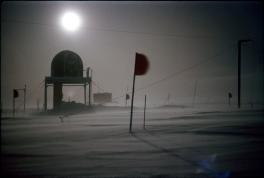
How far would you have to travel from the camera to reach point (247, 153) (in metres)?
8.30

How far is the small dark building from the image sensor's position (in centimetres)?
3931

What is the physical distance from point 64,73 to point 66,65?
126 cm

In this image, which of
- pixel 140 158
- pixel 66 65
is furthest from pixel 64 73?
pixel 140 158

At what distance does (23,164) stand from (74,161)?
51.4 inches

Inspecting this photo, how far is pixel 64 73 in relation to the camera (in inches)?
1601

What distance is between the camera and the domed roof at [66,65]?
40.9 metres

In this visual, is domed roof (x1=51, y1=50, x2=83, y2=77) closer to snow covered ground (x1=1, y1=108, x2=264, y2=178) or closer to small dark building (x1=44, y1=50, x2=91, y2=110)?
small dark building (x1=44, y1=50, x2=91, y2=110)

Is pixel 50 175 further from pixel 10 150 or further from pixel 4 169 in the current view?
pixel 10 150

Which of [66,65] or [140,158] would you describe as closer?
[140,158]

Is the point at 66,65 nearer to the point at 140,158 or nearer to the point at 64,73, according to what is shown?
the point at 64,73

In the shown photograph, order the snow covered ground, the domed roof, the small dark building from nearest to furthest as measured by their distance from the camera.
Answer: the snow covered ground, the small dark building, the domed roof

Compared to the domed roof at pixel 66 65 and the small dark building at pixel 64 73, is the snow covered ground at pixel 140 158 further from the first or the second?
the domed roof at pixel 66 65

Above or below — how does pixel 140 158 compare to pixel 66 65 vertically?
below

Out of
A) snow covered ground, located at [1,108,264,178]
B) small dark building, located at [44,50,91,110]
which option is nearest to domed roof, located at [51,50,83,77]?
small dark building, located at [44,50,91,110]
